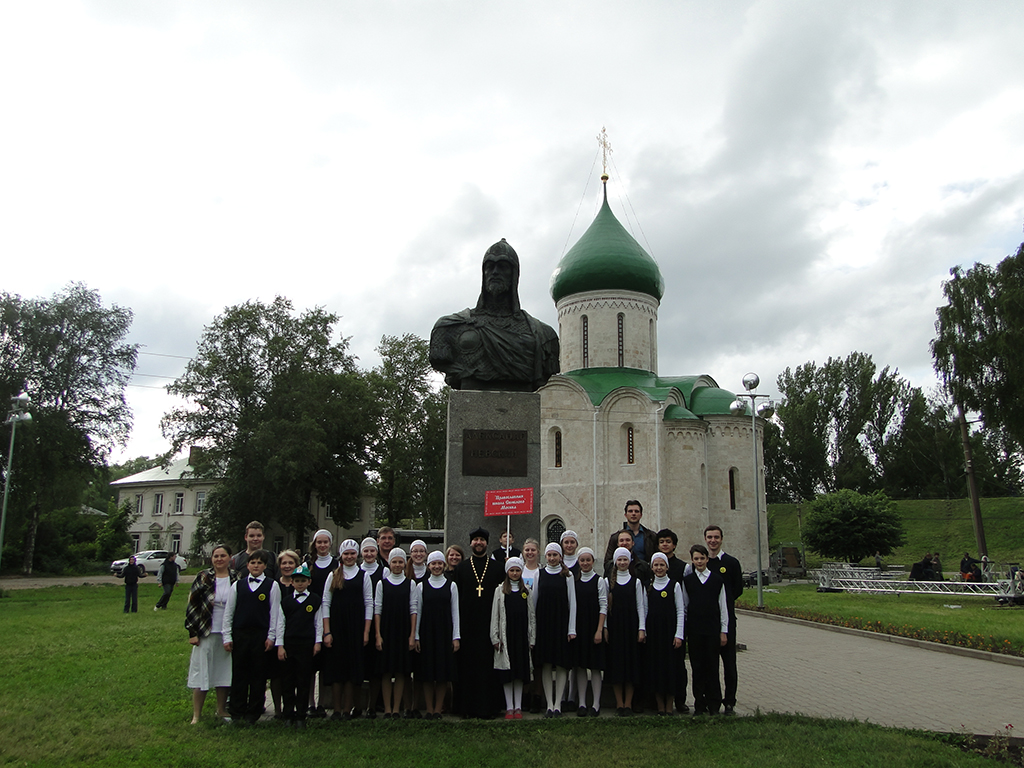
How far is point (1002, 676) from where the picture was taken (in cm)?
904

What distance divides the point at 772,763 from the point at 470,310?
586cm

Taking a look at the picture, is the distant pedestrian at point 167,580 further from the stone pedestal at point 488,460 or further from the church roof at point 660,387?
the church roof at point 660,387

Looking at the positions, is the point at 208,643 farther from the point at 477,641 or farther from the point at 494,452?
the point at 494,452

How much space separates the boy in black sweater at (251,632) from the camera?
624cm

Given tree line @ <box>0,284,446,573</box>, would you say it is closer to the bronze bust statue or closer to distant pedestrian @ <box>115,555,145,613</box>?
distant pedestrian @ <box>115,555,145,613</box>

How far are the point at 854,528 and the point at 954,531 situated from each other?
45.8 ft

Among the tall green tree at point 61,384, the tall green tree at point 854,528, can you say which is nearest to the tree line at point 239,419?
the tall green tree at point 61,384

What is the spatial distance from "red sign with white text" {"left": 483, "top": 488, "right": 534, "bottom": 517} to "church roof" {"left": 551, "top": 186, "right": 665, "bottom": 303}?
84.2 ft

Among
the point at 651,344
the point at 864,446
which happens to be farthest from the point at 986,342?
the point at 864,446

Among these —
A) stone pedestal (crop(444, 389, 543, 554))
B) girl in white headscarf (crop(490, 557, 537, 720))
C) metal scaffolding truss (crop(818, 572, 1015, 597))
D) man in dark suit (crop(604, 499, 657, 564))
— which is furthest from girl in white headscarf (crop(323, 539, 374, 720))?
metal scaffolding truss (crop(818, 572, 1015, 597))

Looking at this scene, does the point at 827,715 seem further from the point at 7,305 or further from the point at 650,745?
the point at 7,305

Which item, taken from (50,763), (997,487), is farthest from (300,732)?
(997,487)

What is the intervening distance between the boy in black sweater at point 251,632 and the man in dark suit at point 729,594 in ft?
12.3

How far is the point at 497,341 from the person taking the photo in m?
8.87
